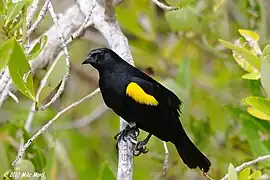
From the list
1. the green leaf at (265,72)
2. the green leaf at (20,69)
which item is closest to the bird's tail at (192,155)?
the green leaf at (265,72)

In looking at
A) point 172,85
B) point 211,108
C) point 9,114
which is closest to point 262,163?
point 172,85

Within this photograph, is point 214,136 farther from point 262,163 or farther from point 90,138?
point 90,138

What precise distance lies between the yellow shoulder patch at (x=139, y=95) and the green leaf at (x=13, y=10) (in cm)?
54

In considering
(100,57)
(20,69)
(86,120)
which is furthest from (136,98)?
(86,120)

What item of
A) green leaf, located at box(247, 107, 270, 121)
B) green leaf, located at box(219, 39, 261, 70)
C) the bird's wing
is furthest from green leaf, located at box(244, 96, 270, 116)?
the bird's wing

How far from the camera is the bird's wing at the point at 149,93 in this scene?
2.20m

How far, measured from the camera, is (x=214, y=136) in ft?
10.0

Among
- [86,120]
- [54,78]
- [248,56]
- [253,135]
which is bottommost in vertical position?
[86,120]

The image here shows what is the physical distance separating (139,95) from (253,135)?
1.77ft

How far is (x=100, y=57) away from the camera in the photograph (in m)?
2.33

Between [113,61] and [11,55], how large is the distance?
0.66 m

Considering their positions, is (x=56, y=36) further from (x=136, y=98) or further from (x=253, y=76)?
(x=253, y=76)

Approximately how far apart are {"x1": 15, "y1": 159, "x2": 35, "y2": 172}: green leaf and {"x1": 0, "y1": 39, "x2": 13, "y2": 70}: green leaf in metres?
0.50

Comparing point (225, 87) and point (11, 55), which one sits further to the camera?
point (225, 87)
